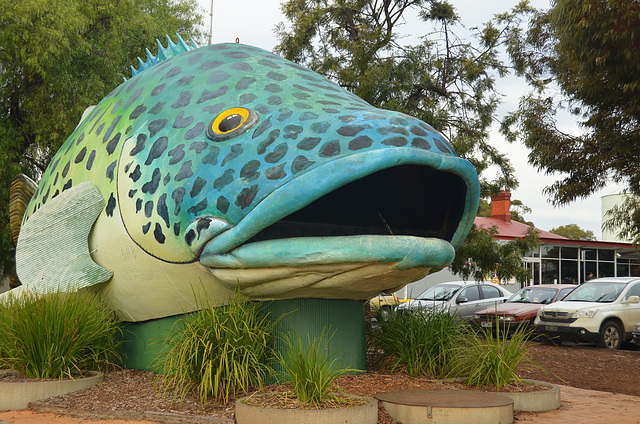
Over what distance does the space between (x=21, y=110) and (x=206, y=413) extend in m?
12.1

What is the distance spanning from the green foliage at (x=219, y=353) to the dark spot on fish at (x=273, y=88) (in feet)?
6.12

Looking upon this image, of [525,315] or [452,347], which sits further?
[525,315]

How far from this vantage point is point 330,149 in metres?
5.17

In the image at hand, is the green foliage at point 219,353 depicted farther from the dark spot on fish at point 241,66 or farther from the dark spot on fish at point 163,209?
the dark spot on fish at point 241,66

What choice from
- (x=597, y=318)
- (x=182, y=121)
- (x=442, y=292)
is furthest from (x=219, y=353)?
(x=442, y=292)

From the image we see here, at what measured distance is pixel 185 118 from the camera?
240 inches

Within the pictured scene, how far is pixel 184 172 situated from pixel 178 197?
0.73ft

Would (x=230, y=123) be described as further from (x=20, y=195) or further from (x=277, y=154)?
(x=20, y=195)

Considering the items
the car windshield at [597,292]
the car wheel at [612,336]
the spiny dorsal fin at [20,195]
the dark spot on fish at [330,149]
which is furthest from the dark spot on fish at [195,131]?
the car windshield at [597,292]

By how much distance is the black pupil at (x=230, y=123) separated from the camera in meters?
5.73

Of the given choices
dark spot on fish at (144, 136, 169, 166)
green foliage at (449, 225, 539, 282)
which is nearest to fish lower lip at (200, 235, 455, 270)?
dark spot on fish at (144, 136, 169, 166)

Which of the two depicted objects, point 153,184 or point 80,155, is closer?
point 153,184

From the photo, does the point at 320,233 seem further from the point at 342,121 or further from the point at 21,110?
the point at 21,110

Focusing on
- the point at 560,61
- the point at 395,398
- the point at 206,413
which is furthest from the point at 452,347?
the point at 560,61
